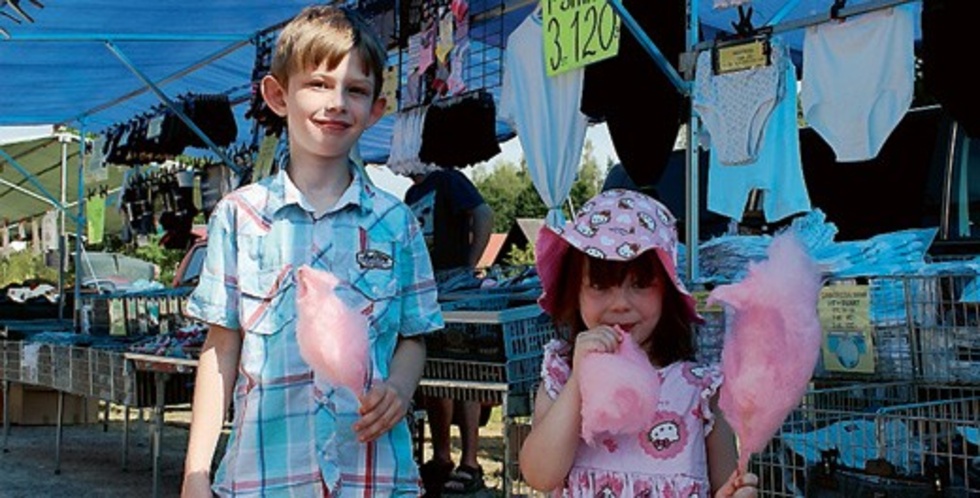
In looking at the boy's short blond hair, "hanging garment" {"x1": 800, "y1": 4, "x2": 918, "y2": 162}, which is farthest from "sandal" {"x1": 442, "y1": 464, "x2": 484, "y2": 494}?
the boy's short blond hair

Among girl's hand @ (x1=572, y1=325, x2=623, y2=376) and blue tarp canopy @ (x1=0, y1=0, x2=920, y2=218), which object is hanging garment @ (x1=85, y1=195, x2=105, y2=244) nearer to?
blue tarp canopy @ (x1=0, y1=0, x2=920, y2=218)

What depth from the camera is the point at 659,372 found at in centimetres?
171

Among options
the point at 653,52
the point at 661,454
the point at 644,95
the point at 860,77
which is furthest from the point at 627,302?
the point at 644,95

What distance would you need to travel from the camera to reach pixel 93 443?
7.33m

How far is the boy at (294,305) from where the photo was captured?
1.59 metres

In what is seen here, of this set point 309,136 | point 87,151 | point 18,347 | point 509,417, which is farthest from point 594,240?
point 87,151

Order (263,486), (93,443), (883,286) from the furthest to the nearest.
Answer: (93,443) < (883,286) < (263,486)

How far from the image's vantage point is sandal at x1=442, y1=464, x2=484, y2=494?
487cm

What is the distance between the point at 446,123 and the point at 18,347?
129 inches

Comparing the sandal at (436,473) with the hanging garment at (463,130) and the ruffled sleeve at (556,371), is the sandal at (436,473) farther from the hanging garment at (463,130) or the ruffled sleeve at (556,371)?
the ruffled sleeve at (556,371)

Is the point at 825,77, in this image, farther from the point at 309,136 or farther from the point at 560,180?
the point at 309,136

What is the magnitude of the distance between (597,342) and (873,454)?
3.75ft

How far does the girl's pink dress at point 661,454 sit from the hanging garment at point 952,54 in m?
2.38

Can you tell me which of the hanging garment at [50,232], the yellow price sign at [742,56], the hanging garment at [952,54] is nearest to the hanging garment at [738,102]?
the yellow price sign at [742,56]
